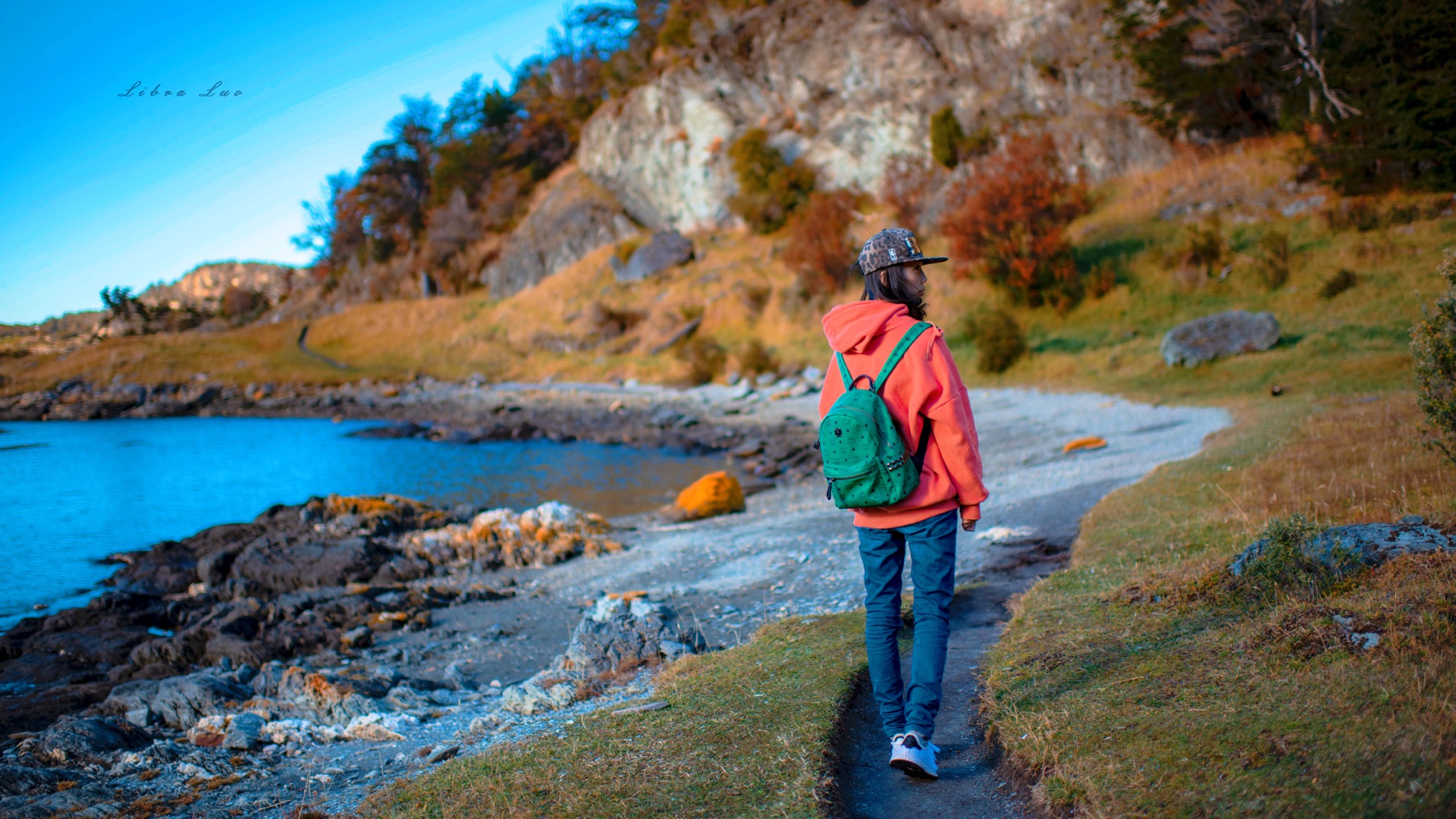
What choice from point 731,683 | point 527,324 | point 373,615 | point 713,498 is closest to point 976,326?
point 713,498

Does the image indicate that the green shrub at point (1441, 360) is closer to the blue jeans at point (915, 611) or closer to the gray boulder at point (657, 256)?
the blue jeans at point (915, 611)

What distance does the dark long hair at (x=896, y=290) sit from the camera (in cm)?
368

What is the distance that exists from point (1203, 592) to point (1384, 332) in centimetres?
1444

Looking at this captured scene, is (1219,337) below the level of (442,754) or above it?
below

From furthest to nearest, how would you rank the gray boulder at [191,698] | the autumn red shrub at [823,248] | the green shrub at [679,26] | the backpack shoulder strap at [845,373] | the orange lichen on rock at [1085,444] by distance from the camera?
the green shrub at [679,26], the autumn red shrub at [823,248], the orange lichen on rock at [1085,444], the gray boulder at [191,698], the backpack shoulder strap at [845,373]

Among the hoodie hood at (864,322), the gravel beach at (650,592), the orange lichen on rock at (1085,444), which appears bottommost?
the orange lichen on rock at (1085,444)

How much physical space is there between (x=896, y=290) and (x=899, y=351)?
34 cm

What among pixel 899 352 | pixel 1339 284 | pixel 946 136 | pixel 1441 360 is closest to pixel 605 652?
pixel 899 352

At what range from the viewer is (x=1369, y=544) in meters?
4.56

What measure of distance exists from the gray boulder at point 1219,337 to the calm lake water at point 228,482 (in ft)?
34.0

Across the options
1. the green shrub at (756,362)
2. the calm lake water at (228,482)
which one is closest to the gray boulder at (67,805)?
the calm lake water at (228,482)

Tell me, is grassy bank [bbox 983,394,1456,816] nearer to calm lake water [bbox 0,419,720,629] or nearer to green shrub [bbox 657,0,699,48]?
calm lake water [bbox 0,419,720,629]

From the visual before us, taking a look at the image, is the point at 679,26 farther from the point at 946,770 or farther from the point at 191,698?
the point at 946,770

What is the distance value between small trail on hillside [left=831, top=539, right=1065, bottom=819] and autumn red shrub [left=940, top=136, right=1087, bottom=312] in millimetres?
21342
